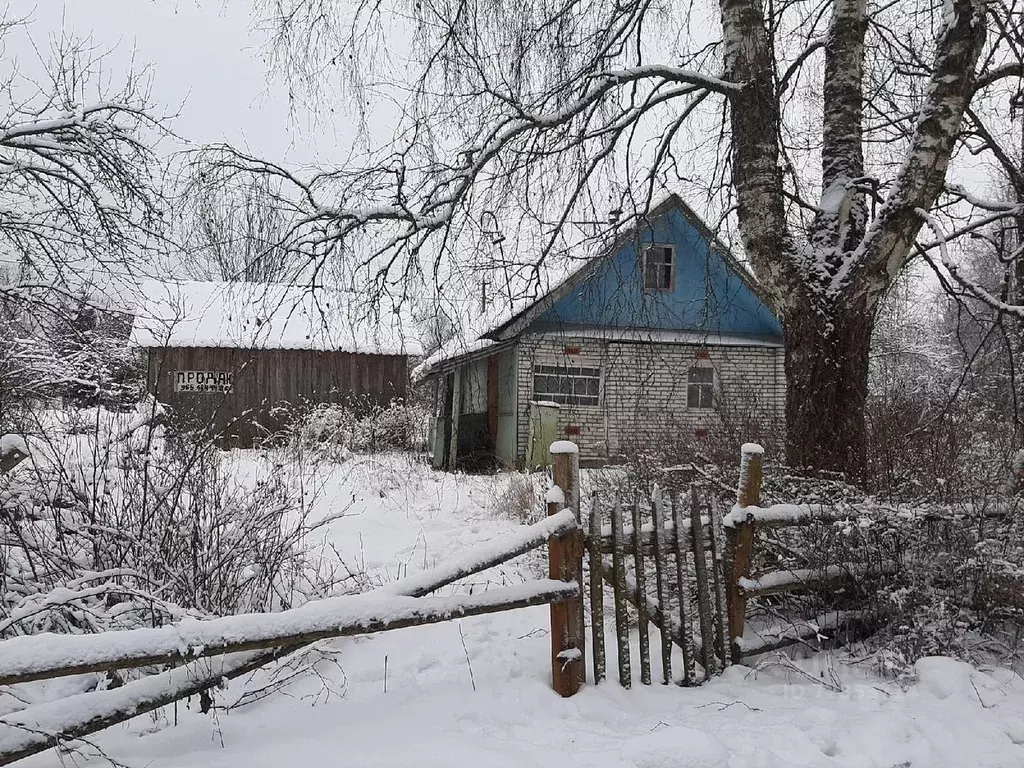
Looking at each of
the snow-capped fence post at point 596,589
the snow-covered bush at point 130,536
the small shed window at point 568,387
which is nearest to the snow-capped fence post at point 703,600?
the snow-capped fence post at point 596,589

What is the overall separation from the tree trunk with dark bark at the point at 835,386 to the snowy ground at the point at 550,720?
1.47m

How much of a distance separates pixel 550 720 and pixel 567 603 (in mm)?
535

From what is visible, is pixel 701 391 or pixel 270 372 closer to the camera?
pixel 701 391

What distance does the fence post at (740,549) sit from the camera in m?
3.73

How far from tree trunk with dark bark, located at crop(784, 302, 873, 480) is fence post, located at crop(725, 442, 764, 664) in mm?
1180

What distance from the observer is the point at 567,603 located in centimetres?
331

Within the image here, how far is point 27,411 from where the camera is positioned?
190 inches

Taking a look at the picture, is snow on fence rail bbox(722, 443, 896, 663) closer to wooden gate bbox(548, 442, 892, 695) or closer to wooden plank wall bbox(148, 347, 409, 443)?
wooden gate bbox(548, 442, 892, 695)

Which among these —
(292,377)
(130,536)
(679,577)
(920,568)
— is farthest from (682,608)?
(292,377)

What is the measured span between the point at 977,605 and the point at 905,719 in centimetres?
122

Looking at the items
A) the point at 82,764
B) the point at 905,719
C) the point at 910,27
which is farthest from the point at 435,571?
the point at 910,27

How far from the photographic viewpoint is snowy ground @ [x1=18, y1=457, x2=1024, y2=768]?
2648 mm

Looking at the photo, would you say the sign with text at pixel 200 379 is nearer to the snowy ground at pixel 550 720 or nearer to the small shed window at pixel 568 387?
the small shed window at pixel 568 387

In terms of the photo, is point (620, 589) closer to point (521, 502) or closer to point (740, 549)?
point (740, 549)
